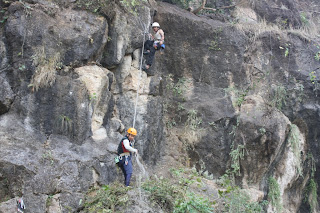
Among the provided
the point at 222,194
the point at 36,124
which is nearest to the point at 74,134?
the point at 36,124

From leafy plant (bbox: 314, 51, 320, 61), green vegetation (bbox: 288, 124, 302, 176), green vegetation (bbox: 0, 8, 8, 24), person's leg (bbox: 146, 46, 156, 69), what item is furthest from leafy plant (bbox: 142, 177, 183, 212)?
leafy plant (bbox: 314, 51, 320, 61)

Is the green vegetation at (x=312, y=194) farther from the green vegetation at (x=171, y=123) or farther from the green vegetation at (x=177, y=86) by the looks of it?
the green vegetation at (x=177, y=86)

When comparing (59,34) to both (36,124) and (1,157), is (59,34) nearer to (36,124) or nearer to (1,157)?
(36,124)

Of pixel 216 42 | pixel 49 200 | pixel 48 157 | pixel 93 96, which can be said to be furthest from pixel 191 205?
pixel 216 42

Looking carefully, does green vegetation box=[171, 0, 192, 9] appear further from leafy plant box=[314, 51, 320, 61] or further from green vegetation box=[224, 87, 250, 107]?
leafy plant box=[314, 51, 320, 61]

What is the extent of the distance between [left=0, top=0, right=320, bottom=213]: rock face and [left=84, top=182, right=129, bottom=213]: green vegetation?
0.91 feet

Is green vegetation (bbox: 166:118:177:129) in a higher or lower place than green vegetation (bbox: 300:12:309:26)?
lower

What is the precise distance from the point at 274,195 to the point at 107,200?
6.66 metres

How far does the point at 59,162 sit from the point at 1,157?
1.22m

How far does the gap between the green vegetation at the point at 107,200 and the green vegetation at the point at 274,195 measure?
605 cm

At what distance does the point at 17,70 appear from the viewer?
9172 mm

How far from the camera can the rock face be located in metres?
8.80

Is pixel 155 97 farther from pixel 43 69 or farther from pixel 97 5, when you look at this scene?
pixel 43 69

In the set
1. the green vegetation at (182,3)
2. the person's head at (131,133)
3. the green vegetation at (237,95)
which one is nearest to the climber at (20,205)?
the person's head at (131,133)
